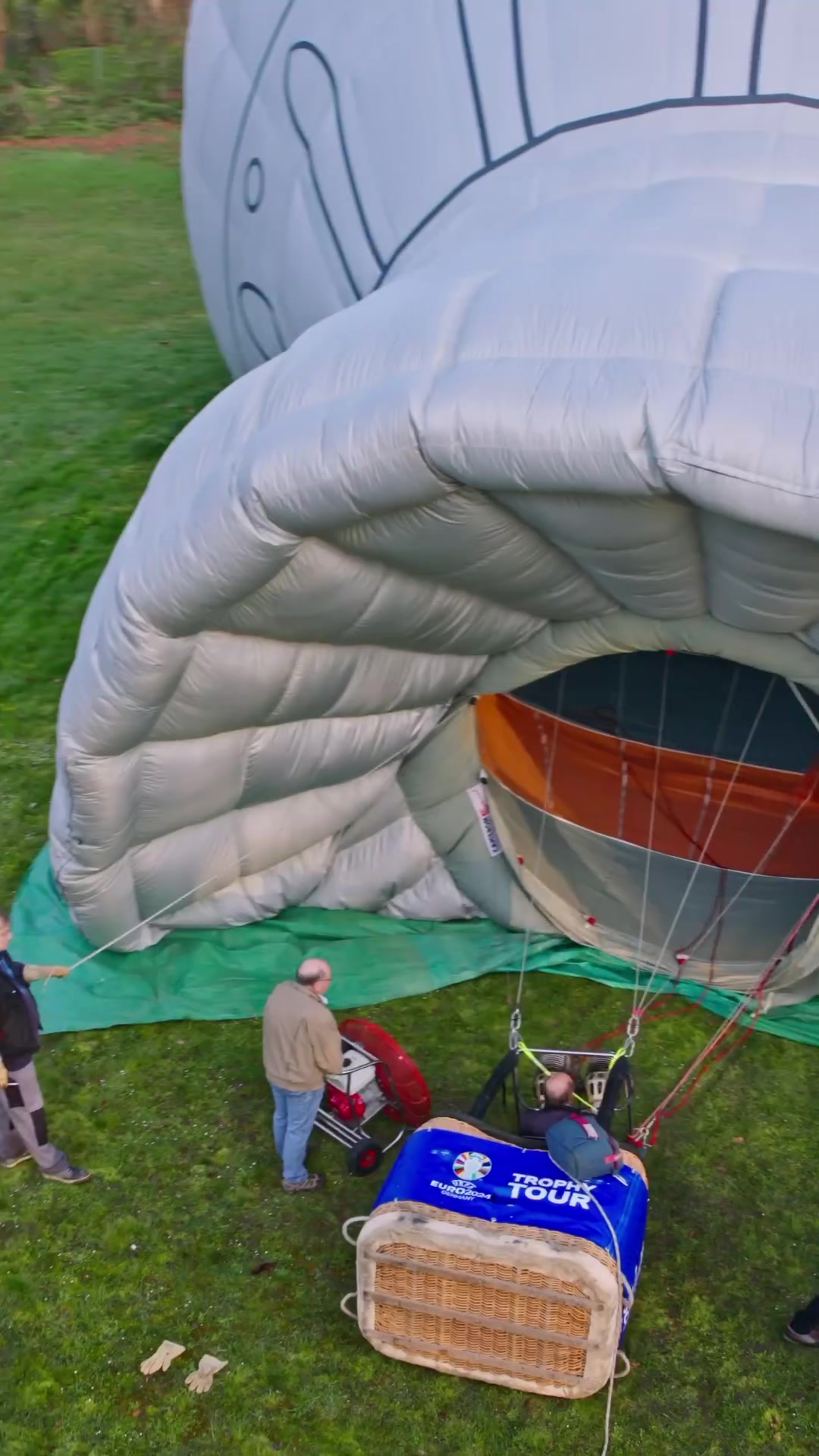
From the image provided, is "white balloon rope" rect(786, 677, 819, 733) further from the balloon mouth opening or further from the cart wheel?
the cart wheel

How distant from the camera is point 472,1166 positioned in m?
3.97

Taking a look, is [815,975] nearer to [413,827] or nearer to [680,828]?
[680,828]

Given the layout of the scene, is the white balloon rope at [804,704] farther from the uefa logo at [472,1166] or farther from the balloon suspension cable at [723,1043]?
the uefa logo at [472,1166]

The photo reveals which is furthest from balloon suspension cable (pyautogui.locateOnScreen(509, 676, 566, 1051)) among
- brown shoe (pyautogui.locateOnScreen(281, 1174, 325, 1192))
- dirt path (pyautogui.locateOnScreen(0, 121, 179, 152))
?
dirt path (pyautogui.locateOnScreen(0, 121, 179, 152))

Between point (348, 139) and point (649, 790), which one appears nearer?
point (348, 139)

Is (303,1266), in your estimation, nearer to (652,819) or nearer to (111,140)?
(652,819)

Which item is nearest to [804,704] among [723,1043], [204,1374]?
[723,1043]

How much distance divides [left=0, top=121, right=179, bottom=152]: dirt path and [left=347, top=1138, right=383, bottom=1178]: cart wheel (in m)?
15.4

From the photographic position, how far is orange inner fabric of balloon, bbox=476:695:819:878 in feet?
16.9

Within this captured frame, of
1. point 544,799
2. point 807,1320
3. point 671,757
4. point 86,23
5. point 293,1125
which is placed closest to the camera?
point 807,1320

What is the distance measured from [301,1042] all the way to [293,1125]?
0.34 m

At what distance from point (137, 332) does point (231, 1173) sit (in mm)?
8913

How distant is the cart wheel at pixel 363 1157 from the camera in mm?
4527

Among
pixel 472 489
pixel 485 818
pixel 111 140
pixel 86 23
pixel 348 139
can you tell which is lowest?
pixel 485 818
